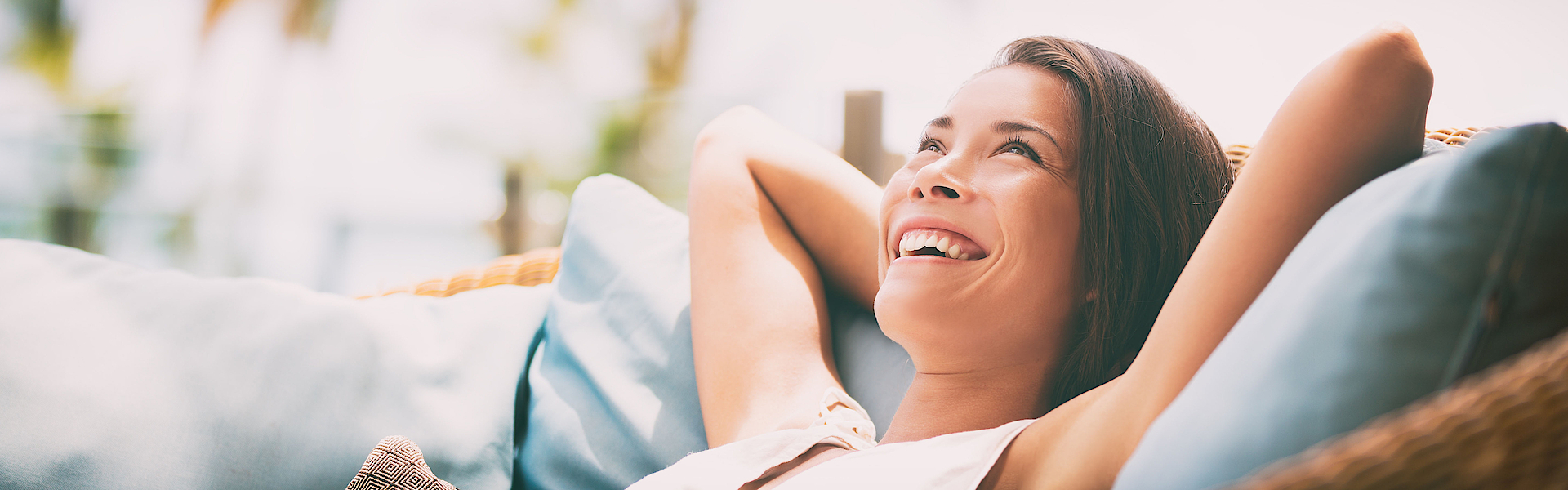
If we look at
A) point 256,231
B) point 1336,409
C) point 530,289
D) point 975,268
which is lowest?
point 256,231

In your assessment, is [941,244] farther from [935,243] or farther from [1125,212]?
[1125,212]

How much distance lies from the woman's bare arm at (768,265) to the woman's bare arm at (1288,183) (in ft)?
1.56

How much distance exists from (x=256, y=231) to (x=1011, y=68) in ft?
17.6

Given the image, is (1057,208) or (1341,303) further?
(1057,208)

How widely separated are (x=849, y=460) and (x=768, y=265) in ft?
1.43

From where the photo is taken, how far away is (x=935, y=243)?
0.92 metres

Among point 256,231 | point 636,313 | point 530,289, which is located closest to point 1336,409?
point 636,313

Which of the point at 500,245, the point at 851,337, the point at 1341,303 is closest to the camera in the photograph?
the point at 1341,303

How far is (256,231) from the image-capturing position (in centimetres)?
495

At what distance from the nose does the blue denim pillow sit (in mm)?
463

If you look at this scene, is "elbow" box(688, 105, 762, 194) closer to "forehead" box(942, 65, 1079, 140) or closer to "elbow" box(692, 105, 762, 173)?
"elbow" box(692, 105, 762, 173)

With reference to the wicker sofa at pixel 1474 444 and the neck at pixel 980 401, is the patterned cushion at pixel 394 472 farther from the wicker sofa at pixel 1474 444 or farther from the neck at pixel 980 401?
the wicker sofa at pixel 1474 444

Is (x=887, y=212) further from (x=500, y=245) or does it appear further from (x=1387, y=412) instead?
(x=500, y=245)

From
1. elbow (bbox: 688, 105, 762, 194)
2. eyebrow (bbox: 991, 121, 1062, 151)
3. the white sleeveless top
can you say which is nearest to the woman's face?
eyebrow (bbox: 991, 121, 1062, 151)
